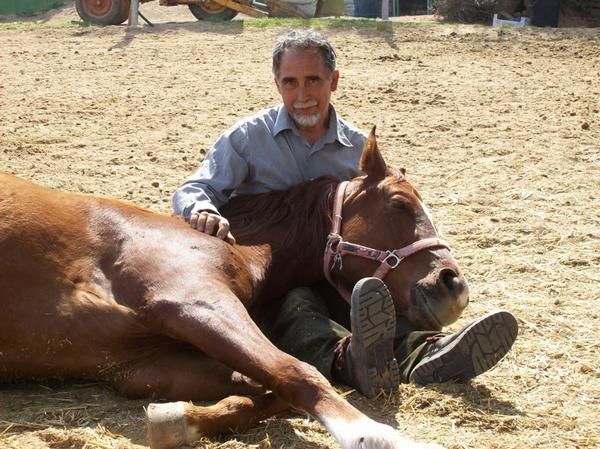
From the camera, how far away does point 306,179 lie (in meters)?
4.73

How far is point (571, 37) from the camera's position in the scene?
13328mm

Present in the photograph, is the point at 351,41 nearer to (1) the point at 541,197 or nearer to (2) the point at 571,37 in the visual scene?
(2) the point at 571,37

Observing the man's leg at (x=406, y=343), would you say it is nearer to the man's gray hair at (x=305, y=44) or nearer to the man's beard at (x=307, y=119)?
the man's beard at (x=307, y=119)

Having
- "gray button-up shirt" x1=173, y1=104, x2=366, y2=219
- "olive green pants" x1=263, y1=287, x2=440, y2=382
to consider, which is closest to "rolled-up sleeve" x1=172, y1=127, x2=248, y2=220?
"gray button-up shirt" x1=173, y1=104, x2=366, y2=219

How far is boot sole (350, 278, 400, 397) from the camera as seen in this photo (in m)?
3.44

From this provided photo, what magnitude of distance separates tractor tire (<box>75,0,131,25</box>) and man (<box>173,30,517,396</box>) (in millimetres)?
12460

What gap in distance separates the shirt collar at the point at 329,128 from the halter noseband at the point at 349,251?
44 cm

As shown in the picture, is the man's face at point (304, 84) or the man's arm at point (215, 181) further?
the man's face at point (304, 84)

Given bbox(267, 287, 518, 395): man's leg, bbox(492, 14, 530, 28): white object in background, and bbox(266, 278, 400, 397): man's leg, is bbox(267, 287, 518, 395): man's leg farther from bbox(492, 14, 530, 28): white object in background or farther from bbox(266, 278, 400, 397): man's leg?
bbox(492, 14, 530, 28): white object in background

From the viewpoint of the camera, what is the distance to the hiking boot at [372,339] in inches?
136

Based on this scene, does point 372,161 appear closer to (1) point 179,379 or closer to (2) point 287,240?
(2) point 287,240

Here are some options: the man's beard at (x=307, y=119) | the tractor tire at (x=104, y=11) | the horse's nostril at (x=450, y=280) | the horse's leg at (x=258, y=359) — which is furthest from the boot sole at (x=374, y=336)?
the tractor tire at (x=104, y=11)

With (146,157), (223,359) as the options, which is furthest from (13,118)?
(223,359)

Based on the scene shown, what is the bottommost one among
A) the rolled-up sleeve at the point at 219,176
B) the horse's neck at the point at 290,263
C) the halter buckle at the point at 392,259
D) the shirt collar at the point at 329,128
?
the horse's neck at the point at 290,263
